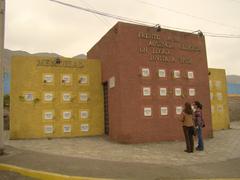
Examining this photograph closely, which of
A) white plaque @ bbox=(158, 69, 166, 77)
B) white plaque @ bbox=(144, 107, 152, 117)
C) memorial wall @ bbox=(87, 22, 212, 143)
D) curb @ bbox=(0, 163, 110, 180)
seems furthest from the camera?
white plaque @ bbox=(158, 69, 166, 77)

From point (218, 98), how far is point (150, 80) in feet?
23.8

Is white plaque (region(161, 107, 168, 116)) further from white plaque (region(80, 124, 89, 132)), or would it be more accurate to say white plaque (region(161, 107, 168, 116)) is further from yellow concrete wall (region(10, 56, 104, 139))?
white plaque (region(80, 124, 89, 132))

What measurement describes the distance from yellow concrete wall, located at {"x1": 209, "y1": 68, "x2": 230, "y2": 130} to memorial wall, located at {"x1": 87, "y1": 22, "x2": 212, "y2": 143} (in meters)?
3.81

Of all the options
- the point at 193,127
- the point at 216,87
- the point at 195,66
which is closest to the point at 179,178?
the point at 193,127

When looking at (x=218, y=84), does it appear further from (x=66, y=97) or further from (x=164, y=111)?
(x=66, y=97)

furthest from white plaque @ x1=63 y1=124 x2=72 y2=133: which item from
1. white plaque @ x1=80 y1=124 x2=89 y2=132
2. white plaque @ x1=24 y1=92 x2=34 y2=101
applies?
white plaque @ x1=24 y1=92 x2=34 y2=101

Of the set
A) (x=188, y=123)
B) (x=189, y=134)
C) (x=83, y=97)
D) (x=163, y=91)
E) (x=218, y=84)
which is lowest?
(x=189, y=134)

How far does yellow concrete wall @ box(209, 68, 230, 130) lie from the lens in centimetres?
1747

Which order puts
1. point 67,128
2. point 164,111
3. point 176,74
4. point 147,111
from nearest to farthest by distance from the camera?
point 147,111
point 164,111
point 176,74
point 67,128

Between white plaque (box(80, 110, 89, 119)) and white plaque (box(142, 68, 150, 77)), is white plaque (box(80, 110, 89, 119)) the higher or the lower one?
the lower one

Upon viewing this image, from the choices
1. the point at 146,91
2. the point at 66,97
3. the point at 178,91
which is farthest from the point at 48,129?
the point at 178,91

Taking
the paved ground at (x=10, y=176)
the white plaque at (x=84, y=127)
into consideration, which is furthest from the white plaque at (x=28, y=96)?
the paved ground at (x=10, y=176)

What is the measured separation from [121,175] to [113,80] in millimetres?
6525

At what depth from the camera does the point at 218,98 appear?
17.9 m
